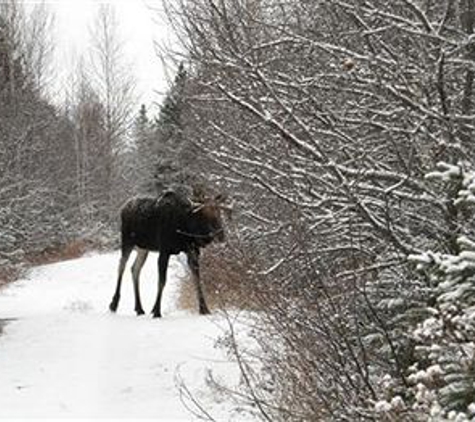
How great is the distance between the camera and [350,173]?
5.43 meters

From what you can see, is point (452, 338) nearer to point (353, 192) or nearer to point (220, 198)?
point (353, 192)

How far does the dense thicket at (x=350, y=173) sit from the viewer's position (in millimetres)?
5105

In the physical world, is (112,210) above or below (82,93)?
below

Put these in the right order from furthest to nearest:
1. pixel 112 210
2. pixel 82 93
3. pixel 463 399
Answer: pixel 82 93 < pixel 112 210 < pixel 463 399

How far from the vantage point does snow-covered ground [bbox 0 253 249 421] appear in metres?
8.06

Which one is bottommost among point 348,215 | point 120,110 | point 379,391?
point 379,391

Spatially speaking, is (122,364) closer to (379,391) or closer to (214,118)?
(214,118)

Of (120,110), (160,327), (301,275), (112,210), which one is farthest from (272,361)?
(120,110)

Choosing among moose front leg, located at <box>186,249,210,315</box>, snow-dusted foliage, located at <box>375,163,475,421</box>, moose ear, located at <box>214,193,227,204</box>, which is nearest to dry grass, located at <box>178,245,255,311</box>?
moose front leg, located at <box>186,249,210,315</box>

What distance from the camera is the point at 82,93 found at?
4375cm

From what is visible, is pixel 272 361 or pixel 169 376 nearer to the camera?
pixel 272 361

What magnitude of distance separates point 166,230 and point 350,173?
26.6ft

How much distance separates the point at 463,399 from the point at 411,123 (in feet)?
7.36

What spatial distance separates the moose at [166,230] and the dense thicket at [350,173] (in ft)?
19.0
